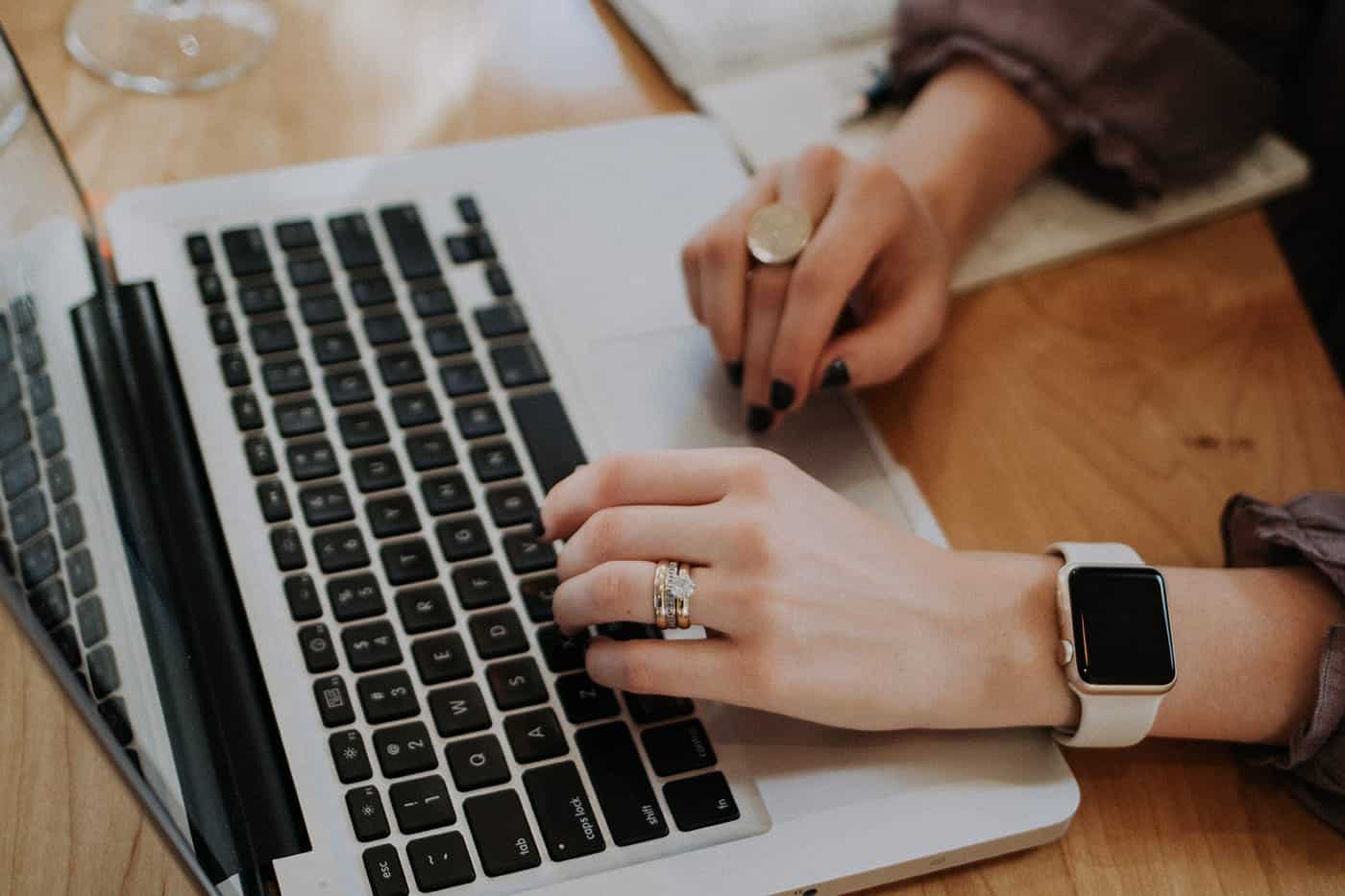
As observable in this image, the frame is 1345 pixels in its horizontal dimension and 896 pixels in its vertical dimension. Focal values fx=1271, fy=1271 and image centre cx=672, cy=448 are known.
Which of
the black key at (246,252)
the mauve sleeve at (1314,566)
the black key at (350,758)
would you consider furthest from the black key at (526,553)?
the mauve sleeve at (1314,566)

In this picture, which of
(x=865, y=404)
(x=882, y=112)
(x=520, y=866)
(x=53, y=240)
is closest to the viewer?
(x=520, y=866)

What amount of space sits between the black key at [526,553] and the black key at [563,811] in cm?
10

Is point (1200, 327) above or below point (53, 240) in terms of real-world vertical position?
below

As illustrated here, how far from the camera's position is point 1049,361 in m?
0.73

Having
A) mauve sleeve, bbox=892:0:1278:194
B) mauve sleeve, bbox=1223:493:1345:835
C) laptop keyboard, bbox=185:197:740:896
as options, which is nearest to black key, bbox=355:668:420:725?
laptop keyboard, bbox=185:197:740:896

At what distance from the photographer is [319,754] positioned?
1.65 feet

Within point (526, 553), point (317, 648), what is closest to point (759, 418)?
point (526, 553)

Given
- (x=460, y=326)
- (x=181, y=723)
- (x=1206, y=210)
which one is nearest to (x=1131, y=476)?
(x=1206, y=210)

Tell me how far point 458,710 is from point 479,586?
6 cm

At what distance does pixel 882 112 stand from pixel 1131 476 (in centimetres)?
32

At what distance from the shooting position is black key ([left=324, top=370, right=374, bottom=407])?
→ 0.62 metres

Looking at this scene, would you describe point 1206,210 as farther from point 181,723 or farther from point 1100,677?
point 181,723

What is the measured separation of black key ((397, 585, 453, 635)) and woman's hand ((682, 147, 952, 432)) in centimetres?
19

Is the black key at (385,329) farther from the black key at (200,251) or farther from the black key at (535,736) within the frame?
the black key at (535,736)
